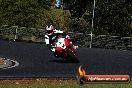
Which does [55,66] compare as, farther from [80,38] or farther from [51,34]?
[80,38]

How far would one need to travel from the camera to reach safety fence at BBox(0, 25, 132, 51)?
132 feet

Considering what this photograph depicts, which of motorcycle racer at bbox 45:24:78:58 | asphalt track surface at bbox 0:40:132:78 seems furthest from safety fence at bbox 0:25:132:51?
motorcycle racer at bbox 45:24:78:58

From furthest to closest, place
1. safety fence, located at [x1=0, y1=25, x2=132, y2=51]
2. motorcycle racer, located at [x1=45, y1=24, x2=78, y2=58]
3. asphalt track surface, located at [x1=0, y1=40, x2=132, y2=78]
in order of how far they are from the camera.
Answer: safety fence, located at [x1=0, y1=25, x2=132, y2=51] → motorcycle racer, located at [x1=45, y1=24, x2=78, y2=58] → asphalt track surface, located at [x1=0, y1=40, x2=132, y2=78]

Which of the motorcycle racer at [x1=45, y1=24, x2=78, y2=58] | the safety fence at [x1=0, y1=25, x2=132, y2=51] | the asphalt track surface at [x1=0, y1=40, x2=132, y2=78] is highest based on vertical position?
the motorcycle racer at [x1=45, y1=24, x2=78, y2=58]

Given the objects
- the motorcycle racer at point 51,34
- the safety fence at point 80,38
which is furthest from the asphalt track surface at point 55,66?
the safety fence at point 80,38

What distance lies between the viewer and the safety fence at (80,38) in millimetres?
40312

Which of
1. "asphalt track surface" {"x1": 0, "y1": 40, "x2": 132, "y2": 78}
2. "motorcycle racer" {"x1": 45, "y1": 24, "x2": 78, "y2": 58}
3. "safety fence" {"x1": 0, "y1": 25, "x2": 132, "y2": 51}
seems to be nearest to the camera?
"asphalt track surface" {"x1": 0, "y1": 40, "x2": 132, "y2": 78}

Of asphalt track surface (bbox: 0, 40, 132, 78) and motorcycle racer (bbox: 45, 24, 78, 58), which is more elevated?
motorcycle racer (bbox: 45, 24, 78, 58)

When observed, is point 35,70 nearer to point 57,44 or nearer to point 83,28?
point 57,44

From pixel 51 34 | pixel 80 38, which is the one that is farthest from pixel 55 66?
pixel 80 38

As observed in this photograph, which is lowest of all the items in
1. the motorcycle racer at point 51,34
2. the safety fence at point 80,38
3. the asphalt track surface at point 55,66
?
the safety fence at point 80,38

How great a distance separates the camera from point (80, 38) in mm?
42781

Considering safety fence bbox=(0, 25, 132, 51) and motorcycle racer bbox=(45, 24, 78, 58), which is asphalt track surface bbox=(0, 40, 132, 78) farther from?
safety fence bbox=(0, 25, 132, 51)

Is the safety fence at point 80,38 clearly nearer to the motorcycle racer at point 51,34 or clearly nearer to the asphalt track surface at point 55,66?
the asphalt track surface at point 55,66
